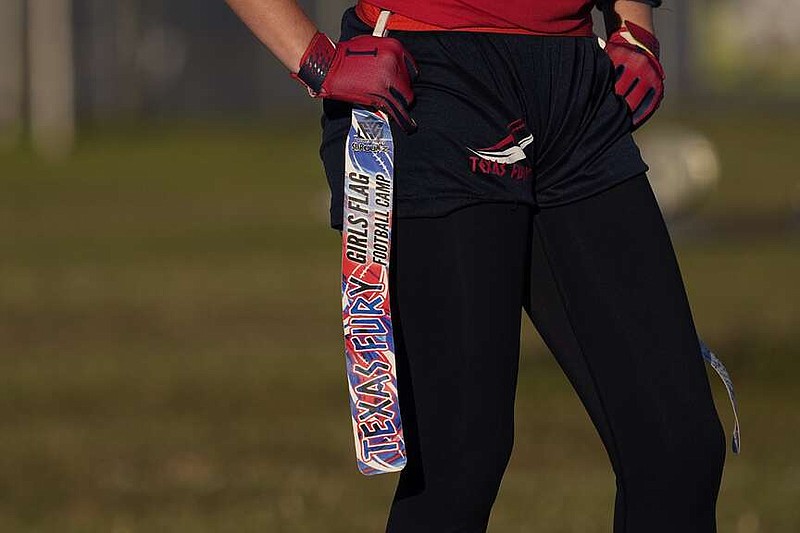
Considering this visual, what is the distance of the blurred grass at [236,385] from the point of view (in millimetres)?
7391

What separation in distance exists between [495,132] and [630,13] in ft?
2.07

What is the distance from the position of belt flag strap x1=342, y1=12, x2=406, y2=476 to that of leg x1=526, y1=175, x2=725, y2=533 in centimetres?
30

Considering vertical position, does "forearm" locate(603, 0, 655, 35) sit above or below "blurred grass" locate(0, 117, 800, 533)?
above

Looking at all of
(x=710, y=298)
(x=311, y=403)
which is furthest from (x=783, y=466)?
(x=710, y=298)

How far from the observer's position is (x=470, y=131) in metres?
3.67

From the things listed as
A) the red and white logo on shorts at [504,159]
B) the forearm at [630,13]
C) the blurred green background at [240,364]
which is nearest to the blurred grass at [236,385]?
the blurred green background at [240,364]

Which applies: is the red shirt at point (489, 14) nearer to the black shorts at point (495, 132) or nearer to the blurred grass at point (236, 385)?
the black shorts at point (495, 132)

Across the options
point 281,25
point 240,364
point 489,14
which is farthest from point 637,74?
point 240,364

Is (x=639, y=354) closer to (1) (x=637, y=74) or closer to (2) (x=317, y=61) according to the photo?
(1) (x=637, y=74)

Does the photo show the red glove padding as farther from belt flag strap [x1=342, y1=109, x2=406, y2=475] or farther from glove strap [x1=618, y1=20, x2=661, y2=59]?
belt flag strap [x1=342, y1=109, x2=406, y2=475]

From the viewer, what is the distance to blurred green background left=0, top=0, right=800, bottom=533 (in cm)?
745

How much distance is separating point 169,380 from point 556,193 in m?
7.06

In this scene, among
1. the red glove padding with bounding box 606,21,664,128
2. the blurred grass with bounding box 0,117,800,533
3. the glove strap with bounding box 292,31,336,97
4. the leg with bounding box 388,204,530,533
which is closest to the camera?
the leg with bounding box 388,204,530,533

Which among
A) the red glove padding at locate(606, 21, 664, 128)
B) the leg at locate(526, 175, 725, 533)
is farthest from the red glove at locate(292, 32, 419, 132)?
the red glove padding at locate(606, 21, 664, 128)
